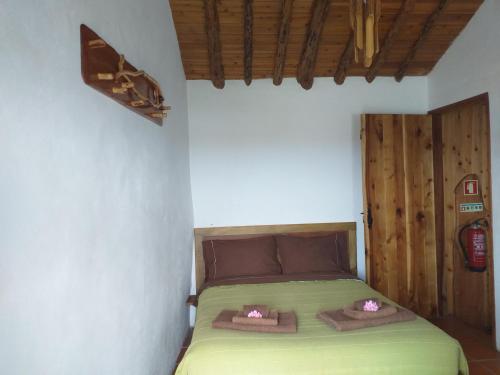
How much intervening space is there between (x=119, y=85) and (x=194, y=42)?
75.6 inches

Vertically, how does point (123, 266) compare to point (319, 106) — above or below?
below

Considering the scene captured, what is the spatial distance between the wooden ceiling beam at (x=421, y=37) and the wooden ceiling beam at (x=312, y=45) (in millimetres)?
920

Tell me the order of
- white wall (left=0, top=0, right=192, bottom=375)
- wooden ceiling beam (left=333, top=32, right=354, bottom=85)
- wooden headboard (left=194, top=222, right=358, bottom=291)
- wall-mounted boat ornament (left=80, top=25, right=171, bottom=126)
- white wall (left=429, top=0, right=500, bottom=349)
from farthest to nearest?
1. wooden headboard (left=194, top=222, right=358, bottom=291)
2. wooden ceiling beam (left=333, top=32, right=354, bottom=85)
3. white wall (left=429, top=0, right=500, bottom=349)
4. wall-mounted boat ornament (left=80, top=25, right=171, bottom=126)
5. white wall (left=0, top=0, right=192, bottom=375)

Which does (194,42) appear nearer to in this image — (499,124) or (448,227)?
(499,124)

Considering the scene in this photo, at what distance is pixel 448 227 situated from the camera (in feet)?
12.6

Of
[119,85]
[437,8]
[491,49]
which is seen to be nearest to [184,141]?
[119,85]

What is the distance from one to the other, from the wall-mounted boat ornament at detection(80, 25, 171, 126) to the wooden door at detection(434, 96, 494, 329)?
3.00 meters

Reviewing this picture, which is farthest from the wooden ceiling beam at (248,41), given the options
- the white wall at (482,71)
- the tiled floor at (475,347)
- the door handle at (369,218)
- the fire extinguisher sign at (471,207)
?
the tiled floor at (475,347)

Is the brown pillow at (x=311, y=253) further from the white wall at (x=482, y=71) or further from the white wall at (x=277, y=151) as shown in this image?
the white wall at (x=482, y=71)

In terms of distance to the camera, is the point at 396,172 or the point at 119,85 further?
the point at 396,172

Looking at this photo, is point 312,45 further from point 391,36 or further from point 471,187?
point 471,187

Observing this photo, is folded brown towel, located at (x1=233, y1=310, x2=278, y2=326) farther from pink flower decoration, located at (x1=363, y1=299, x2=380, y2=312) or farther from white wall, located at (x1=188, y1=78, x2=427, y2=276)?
white wall, located at (x1=188, y1=78, x2=427, y2=276)

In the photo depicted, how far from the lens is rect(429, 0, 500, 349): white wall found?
2.96 metres

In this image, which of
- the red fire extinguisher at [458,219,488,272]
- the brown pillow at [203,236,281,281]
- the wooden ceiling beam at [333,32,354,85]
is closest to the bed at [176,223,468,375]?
the brown pillow at [203,236,281,281]
